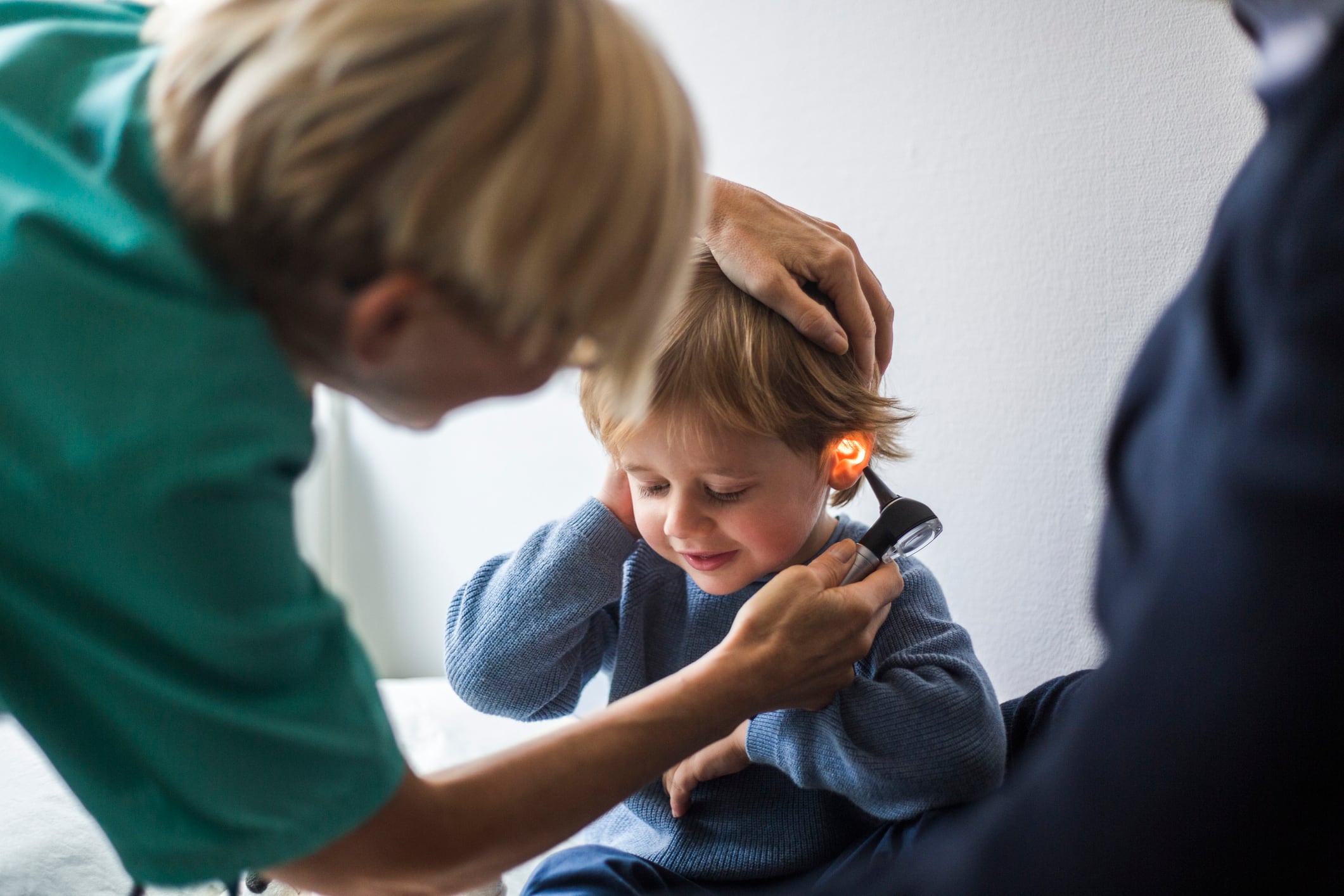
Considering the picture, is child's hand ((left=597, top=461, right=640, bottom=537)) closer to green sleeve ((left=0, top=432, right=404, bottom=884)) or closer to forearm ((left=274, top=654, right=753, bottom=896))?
forearm ((left=274, top=654, right=753, bottom=896))

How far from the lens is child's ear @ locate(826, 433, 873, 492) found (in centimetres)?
101

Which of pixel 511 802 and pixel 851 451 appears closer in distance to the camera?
pixel 511 802

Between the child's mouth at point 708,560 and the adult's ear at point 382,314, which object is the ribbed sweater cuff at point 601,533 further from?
the adult's ear at point 382,314

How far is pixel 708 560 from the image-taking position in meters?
1.00

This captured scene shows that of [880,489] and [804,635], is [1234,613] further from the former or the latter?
[880,489]

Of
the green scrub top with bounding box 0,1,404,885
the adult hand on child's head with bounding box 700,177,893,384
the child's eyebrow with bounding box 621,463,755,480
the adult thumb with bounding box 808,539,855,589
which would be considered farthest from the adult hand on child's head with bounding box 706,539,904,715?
the green scrub top with bounding box 0,1,404,885

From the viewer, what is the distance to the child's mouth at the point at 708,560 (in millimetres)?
998

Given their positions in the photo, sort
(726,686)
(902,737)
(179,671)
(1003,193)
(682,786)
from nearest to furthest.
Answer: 1. (179,671)
2. (726,686)
3. (902,737)
4. (682,786)
5. (1003,193)

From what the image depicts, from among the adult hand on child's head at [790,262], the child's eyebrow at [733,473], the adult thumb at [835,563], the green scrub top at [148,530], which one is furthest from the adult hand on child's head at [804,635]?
the green scrub top at [148,530]

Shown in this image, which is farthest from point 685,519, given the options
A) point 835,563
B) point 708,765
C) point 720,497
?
point 708,765

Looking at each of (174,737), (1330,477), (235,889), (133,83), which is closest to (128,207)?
(133,83)

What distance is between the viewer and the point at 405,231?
507mm

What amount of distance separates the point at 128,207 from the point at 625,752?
45 centimetres

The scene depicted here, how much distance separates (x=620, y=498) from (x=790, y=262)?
32 cm
